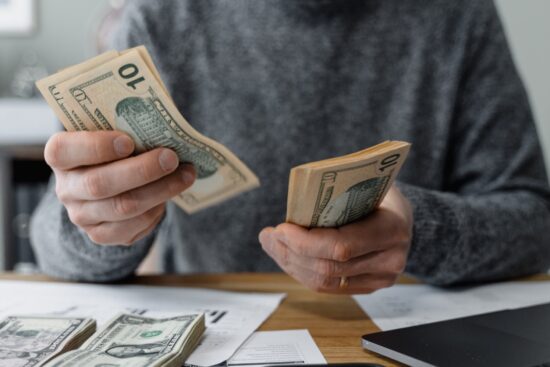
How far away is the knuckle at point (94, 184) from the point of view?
674 millimetres

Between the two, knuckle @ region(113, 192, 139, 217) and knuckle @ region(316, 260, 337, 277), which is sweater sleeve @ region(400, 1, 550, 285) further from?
knuckle @ region(113, 192, 139, 217)

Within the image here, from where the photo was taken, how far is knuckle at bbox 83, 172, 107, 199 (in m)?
0.67

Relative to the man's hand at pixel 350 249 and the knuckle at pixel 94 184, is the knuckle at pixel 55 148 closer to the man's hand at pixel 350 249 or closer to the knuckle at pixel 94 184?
the knuckle at pixel 94 184

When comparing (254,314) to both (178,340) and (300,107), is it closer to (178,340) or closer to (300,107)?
(178,340)

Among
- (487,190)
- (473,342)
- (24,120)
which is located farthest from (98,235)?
(24,120)

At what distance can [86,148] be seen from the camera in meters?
0.66

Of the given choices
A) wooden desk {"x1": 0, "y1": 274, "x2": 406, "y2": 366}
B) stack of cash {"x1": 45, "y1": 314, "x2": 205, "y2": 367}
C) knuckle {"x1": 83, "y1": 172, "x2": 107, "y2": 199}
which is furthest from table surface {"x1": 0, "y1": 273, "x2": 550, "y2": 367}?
knuckle {"x1": 83, "y1": 172, "x2": 107, "y2": 199}

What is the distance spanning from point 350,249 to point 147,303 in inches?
11.2

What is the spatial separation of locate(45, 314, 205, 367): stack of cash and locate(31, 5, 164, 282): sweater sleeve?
0.62 ft

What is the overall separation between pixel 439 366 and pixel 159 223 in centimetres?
42

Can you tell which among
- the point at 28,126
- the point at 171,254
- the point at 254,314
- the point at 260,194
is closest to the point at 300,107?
the point at 260,194

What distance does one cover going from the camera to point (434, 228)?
818 millimetres

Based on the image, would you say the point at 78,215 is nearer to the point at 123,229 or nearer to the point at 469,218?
the point at 123,229

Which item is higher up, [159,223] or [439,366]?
[159,223]
